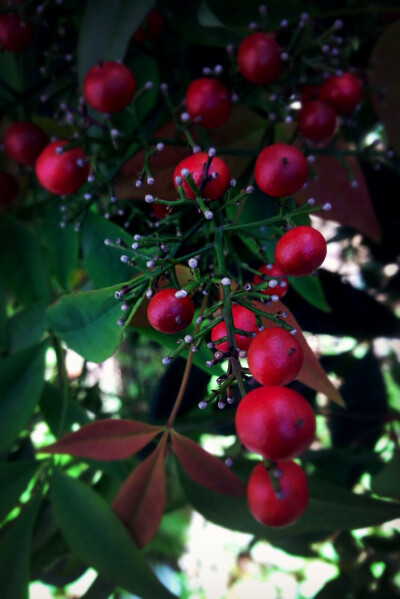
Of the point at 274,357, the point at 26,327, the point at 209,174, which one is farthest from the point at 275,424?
the point at 26,327

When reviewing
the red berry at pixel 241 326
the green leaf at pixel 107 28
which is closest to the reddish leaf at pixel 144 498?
the red berry at pixel 241 326

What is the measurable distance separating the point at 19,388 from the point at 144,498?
171 mm

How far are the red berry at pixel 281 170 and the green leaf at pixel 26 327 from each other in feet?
0.97

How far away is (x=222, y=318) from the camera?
288 millimetres

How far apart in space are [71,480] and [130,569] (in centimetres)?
10

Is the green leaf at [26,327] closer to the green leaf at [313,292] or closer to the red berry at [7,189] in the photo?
the red berry at [7,189]

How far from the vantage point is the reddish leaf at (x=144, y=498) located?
0.39 metres

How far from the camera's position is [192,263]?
27 centimetres

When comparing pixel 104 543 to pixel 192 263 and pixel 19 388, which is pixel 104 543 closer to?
pixel 19 388

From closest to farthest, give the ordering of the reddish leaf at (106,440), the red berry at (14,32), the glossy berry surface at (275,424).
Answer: the glossy berry surface at (275,424)
the reddish leaf at (106,440)
the red berry at (14,32)

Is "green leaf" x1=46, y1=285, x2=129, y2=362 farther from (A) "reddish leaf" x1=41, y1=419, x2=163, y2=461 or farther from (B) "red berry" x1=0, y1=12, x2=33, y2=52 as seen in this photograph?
(B) "red berry" x1=0, y1=12, x2=33, y2=52

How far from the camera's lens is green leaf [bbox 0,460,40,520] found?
0.45m

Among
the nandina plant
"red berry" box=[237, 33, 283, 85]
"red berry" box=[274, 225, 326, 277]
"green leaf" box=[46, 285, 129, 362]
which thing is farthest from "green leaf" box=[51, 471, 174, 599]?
"red berry" box=[237, 33, 283, 85]

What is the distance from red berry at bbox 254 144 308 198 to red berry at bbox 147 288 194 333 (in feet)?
0.30
